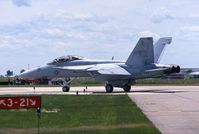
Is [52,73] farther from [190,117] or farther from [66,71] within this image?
[190,117]

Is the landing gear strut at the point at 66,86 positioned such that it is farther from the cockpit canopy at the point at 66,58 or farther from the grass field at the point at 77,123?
the grass field at the point at 77,123

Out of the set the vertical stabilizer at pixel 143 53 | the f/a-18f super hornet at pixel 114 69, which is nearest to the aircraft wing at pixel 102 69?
the f/a-18f super hornet at pixel 114 69

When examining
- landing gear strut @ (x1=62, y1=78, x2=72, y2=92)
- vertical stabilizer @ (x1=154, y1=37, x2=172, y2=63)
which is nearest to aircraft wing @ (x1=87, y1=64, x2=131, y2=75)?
landing gear strut @ (x1=62, y1=78, x2=72, y2=92)

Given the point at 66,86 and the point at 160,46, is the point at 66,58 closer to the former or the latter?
the point at 66,86

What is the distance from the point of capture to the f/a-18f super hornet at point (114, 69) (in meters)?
45.4

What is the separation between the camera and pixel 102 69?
4694 cm

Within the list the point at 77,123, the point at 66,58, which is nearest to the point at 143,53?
the point at 66,58

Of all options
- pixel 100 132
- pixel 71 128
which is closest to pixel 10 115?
pixel 71 128

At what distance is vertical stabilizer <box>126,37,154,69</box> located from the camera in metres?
45.2

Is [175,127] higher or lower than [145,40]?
lower

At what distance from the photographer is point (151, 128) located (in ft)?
53.4

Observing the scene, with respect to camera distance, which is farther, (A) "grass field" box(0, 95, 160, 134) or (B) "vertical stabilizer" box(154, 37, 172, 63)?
(B) "vertical stabilizer" box(154, 37, 172, 63)

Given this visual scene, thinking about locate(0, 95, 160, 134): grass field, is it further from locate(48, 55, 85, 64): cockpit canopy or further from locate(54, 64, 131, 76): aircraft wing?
locate(48, 55, 85, 64): cockpit canopy

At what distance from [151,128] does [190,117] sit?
175 inches
